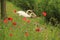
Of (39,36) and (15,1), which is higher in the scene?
(39,36)

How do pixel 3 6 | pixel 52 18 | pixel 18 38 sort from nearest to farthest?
pixel 18 38
pixel 3 6
pixel 52 18

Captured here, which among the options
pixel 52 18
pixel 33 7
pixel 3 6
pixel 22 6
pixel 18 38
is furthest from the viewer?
pixel 22 6

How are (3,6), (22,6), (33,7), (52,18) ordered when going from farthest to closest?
(22,6) < (33,7) < (52,18) < (3,6)

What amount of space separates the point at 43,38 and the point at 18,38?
1.76 feet

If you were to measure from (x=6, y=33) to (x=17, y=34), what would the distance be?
0.78 ft

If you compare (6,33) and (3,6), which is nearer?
(6,33)

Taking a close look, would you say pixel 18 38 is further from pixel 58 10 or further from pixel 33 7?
pixel 33 7

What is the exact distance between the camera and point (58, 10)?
948 centimetres

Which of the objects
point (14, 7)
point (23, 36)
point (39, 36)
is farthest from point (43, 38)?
point (14, 7)

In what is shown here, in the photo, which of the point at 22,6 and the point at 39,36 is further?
the point at 22,6

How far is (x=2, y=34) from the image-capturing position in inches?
206

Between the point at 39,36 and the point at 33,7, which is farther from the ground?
the point at 39,36

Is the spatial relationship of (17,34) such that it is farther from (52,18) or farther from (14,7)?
(14,7)

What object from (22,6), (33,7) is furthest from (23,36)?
(22,6)
